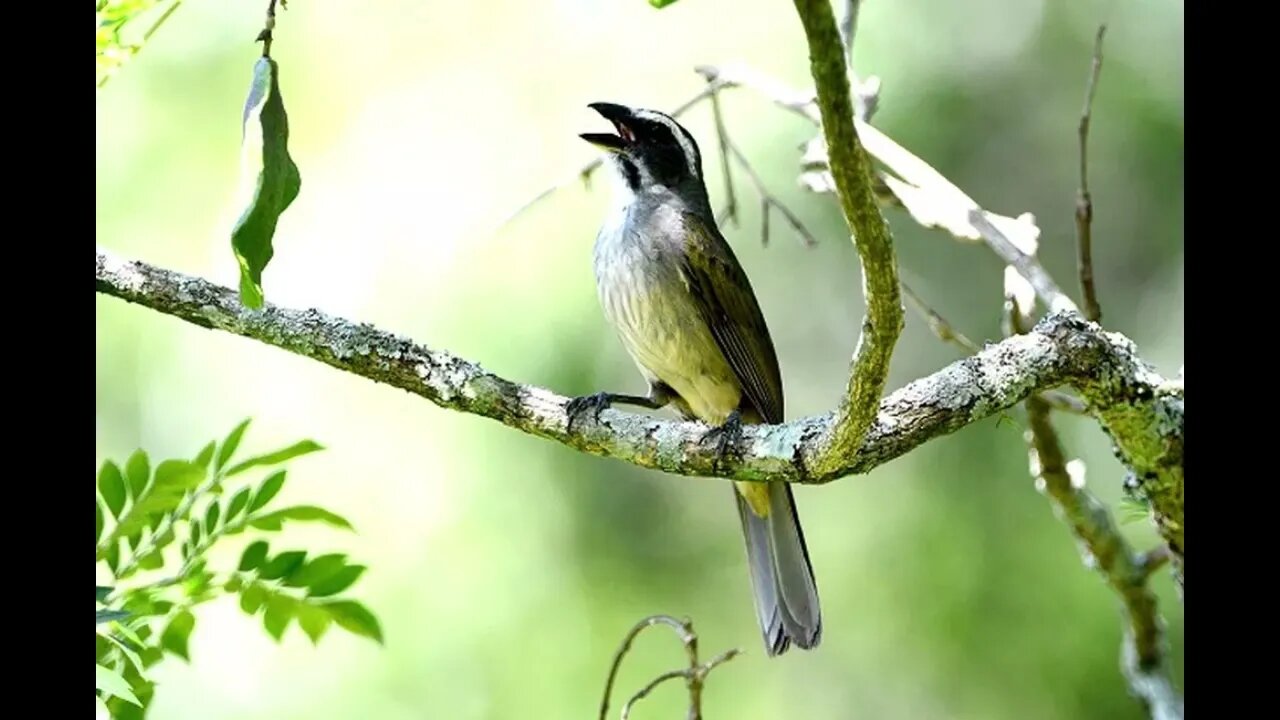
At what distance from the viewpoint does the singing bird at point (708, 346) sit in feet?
14.6

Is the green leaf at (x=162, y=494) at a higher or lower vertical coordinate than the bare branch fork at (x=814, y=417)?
lower

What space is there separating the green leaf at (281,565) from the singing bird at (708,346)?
1879mm

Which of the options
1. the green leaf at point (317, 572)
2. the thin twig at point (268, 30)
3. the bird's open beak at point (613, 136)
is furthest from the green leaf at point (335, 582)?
the bird's open beak at point (613, 136)

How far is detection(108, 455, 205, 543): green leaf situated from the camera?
2488mm

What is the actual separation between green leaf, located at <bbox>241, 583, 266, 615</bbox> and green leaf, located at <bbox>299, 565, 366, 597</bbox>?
0.27ft

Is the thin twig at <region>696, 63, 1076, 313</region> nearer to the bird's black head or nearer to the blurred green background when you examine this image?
the bird's black head

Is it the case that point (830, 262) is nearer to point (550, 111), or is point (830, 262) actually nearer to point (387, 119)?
point (550, 111)

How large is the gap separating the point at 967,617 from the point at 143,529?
401 cm

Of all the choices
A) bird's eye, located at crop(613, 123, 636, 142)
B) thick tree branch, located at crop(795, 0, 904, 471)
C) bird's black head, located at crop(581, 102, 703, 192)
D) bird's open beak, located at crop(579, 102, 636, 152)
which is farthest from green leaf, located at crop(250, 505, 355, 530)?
bird's eye, located at crop(613, 123, 636, 142)

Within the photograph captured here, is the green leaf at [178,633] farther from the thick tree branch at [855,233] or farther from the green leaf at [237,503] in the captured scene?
the thick tree branch at [855,233]

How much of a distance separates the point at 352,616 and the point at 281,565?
0.52ft

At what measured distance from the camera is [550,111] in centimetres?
577

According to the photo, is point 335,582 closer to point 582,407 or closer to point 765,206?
point 582,407
